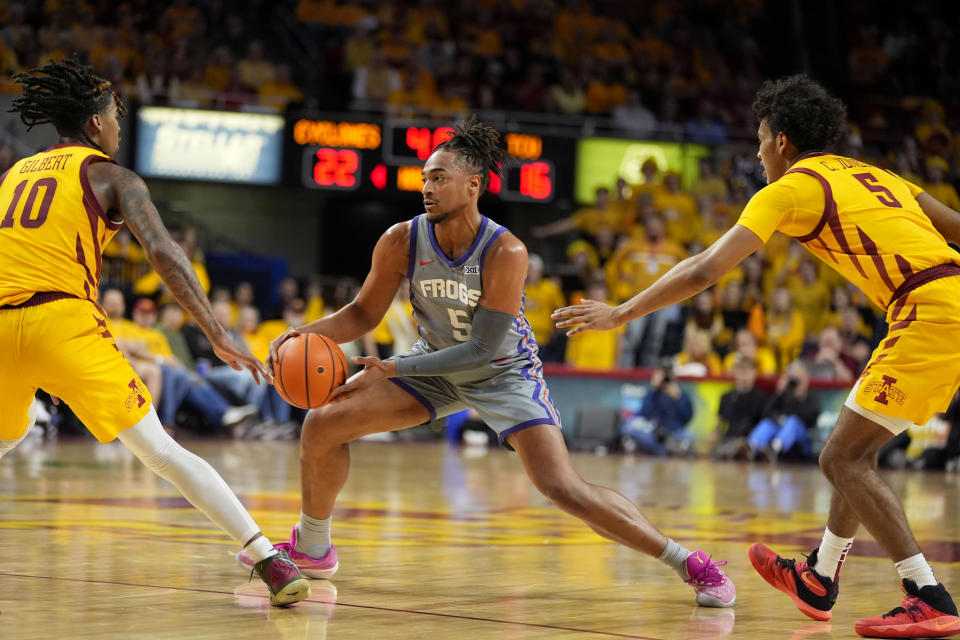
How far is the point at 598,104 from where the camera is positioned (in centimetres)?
1948

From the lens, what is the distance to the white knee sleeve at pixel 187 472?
4.40 metres

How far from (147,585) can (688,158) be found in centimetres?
1448

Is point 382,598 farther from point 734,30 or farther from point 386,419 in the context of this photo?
point 734,30

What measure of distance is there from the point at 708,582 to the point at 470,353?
133 centimetres

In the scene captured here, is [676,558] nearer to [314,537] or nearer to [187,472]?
[314,537]

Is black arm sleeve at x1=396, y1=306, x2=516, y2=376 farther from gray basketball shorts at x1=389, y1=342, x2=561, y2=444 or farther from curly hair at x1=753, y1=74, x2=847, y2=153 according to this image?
curly hair at x1=753, y1=74, x2=847, y2=153

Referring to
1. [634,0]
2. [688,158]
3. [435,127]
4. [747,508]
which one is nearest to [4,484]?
[747,508]

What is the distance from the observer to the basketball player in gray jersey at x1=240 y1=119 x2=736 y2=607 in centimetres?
505

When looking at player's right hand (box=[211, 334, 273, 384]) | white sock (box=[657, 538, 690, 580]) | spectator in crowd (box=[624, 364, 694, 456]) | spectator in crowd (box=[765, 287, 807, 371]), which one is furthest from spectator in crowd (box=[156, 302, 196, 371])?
white sock (box=[657, 538, 690, 580])

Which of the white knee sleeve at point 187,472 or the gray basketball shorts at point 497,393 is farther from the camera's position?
the gray basketball shorts at point 497,393

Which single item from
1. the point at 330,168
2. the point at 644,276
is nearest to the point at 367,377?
the point at 644,276

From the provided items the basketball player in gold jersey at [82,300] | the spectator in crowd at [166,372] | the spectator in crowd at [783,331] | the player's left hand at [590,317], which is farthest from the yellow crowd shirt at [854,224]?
the spectator in crowd at [783,331]

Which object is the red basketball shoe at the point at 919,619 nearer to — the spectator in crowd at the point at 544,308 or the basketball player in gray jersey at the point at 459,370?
the basketball player in gray jersey at the point at 459,370

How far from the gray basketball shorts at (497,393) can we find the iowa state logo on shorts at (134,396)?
4.32 feet
